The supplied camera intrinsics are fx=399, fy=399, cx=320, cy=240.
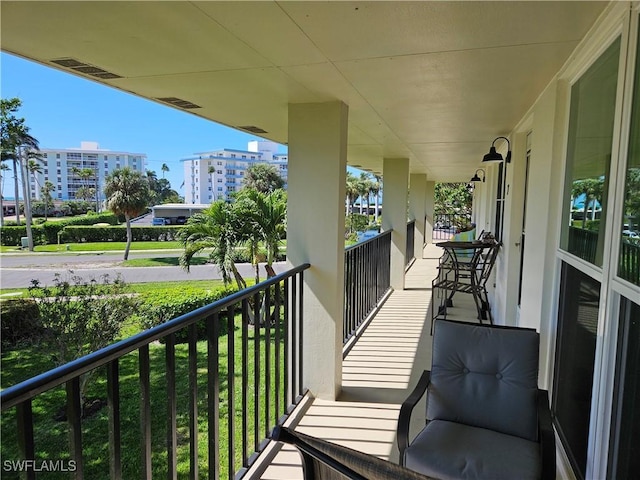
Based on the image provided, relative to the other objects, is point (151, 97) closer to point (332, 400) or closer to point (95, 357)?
point (95, 357)

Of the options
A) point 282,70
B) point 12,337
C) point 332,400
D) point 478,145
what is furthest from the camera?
point 12,337

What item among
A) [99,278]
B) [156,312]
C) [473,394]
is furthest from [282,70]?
[99,278]

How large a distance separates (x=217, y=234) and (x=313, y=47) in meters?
5.33

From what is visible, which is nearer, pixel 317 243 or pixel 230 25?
pixel 230 25

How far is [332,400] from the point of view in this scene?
2916 millimetres

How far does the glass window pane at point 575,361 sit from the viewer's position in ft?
5.68

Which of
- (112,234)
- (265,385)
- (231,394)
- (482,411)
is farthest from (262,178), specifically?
(482,411)

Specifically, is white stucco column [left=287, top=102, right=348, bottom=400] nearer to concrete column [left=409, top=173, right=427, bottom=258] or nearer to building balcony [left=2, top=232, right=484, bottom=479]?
building balcony [left=2, top=232, right=484, bottom=479]

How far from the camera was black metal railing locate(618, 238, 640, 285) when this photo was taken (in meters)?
1.29

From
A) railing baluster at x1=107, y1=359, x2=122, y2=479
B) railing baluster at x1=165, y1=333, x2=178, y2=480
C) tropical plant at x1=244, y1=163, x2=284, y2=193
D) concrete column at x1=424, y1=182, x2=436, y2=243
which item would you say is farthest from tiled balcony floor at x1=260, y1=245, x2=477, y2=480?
tropical plant at x1=244, y1=163, x2=284, y2=193

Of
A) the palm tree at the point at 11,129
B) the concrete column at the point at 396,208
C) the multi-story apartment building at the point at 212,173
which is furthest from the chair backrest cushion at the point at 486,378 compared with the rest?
the multi-story apartment building at the point at 212,173

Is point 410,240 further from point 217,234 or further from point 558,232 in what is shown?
point 558,232

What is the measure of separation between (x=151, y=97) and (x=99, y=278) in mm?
17054

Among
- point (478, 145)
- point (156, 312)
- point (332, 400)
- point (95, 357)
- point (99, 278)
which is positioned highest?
point (478, 145)
